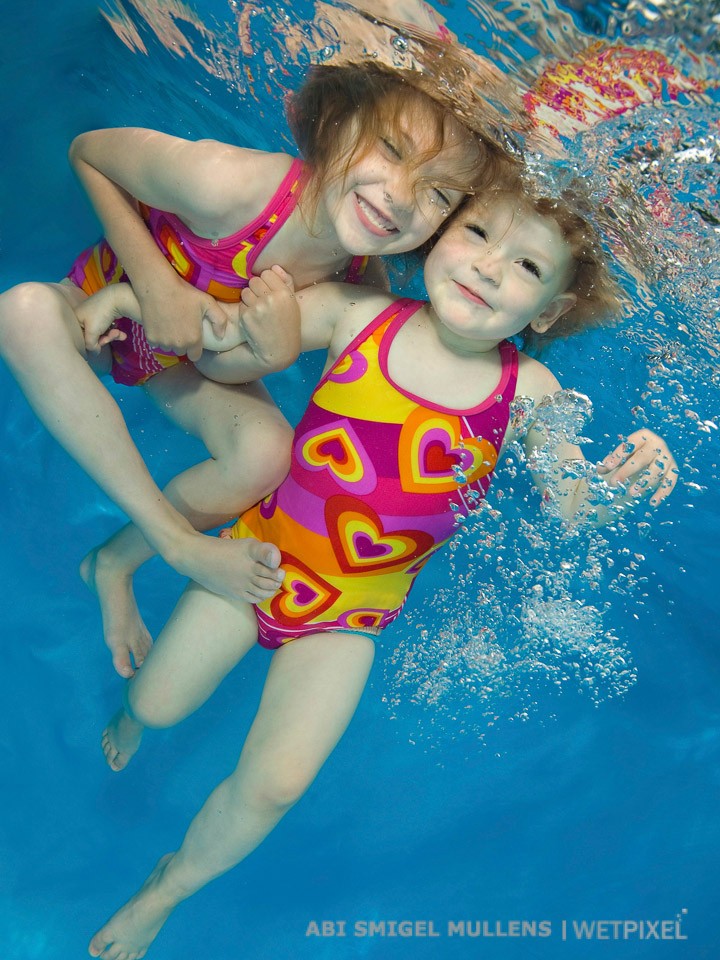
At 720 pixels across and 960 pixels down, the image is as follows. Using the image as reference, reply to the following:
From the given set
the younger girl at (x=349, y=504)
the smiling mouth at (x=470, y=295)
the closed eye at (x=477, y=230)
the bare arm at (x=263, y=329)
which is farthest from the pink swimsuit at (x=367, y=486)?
the closed eye at (x=477, y=230)

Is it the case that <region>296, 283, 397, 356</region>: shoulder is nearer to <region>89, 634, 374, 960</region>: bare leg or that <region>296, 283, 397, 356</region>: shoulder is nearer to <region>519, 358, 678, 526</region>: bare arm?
<region>519, 358, 678, 526</region>: bare arm

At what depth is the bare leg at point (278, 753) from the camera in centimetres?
370

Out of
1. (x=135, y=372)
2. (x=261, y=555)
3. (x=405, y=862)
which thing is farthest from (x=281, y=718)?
(x=405, y=862)

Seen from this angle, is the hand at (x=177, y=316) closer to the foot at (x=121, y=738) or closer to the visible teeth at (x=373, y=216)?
the visible teeth at (x=373, y=216)

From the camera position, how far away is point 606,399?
5.30 m

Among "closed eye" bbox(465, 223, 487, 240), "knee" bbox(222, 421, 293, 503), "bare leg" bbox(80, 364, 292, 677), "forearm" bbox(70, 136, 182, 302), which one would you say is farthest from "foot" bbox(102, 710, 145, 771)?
"closed eye" bbox(465, 223, 487, 240)

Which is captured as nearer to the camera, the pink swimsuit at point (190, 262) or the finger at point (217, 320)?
the pink swimsuit at point (190, 262)

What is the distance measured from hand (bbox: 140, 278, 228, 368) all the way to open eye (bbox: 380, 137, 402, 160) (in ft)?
3.48

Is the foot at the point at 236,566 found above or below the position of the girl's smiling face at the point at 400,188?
below

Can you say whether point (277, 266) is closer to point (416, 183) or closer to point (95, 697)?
point (416, 183)

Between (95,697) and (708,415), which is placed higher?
(708,415)

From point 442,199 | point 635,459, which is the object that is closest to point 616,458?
point 635,459

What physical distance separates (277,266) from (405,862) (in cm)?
525

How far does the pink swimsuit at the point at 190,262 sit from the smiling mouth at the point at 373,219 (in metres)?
0.42
